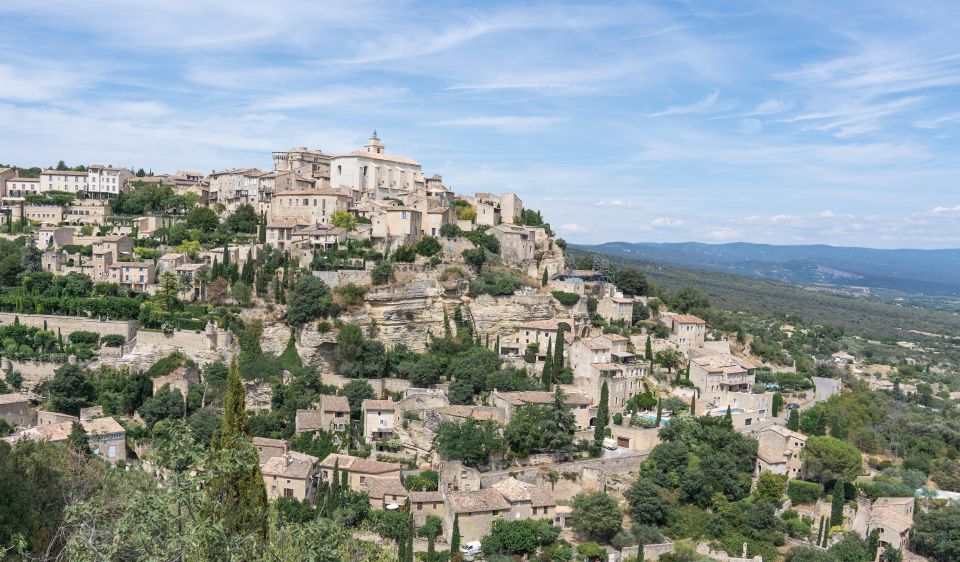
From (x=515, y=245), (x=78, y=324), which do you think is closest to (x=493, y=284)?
(x=515, y=245)

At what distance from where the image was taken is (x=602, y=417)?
38844 mm

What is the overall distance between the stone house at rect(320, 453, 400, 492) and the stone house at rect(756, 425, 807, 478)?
1761 cm

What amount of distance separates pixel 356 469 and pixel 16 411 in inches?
682

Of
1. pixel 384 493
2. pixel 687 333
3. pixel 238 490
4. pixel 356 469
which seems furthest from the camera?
pixel 687 333

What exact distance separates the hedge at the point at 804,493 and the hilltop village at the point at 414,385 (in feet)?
0.29

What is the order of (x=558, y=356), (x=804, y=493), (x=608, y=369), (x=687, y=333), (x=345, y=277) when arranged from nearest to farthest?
1. (x=804, y=493)
2. (x=608, y=369)
3. (x=558, y=356)
4. (x=345, y=277)
5. (x=687, y=333)

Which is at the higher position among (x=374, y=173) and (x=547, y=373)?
(x=374, y=173)

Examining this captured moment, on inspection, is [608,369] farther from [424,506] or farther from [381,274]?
[381,274]

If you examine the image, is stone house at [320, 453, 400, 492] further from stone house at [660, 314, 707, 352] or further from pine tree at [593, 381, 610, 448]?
stone house at [660, 314, 707, 352]

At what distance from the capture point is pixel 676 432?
37438 millimetres

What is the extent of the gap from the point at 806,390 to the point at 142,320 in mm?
39541

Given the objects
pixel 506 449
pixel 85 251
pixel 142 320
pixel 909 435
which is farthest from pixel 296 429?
pixel 909 435

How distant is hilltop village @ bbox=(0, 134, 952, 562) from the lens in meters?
31.7

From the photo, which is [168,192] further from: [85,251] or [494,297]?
[494,297]
